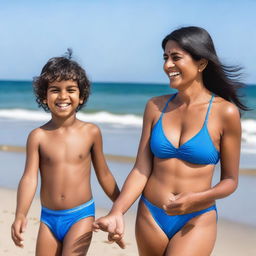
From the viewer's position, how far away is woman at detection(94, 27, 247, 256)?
296cm

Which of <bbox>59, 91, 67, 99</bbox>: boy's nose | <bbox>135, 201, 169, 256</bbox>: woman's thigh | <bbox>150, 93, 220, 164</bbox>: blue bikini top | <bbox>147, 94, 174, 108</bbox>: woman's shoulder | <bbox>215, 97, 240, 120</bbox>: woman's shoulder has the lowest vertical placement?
<bbox>135, 201, 169, 256</bbox>: woman's thigh

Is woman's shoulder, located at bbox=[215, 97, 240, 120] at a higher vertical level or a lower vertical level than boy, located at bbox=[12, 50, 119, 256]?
higher

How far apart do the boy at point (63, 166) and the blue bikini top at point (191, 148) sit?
0.68m

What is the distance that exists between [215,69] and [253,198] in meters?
5.47

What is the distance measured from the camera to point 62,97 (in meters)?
3.49

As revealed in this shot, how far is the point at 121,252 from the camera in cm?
594

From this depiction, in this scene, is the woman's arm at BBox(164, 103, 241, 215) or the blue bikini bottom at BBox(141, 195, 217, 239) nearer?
the woman's arm at BBox(164, 103, 241, 215)

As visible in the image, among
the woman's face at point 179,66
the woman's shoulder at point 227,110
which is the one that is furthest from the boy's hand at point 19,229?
the woman's shoulder at point 227,110

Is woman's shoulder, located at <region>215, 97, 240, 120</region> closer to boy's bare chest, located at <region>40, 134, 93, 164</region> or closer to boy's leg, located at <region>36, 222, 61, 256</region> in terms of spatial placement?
boy's bare chest, located at <region>40, 134, 93, 164</region>

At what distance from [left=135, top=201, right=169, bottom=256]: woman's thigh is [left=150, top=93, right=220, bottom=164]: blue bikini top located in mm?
349

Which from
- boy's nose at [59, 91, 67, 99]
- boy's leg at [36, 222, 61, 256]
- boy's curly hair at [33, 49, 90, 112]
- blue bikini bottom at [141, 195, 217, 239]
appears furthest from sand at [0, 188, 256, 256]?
blue bikini bottom at [141, 195, 217, 239]

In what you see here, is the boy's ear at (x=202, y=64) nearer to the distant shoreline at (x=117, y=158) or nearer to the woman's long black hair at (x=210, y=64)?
the woman's long black hair at (x=210, y=64)

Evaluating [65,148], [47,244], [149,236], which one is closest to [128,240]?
[47,244]

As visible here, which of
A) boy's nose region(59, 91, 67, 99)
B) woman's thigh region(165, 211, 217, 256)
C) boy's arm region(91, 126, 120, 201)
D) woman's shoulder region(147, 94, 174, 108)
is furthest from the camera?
boy's arm region(91, 126, 120, 201)
